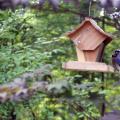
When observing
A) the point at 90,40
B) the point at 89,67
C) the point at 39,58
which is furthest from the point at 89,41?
the point at 39,58

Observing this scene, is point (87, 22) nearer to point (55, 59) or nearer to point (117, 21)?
point (117, 21)

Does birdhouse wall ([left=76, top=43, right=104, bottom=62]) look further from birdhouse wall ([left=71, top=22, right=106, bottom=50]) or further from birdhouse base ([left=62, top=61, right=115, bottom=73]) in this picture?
birdhouse base ([left=62, top=61, right=115, bottom=73])

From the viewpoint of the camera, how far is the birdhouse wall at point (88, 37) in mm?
1867

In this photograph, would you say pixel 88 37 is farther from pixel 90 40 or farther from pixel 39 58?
pixel 39 58

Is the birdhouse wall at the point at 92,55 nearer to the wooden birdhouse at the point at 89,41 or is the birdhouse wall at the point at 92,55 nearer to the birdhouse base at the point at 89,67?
the wooden birdhouse at the point at 89,41

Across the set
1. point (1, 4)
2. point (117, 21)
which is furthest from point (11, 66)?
point (1, 4)

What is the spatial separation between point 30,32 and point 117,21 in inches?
30.9

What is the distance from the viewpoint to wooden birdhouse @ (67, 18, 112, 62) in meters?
1.86

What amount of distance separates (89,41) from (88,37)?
0.07ft

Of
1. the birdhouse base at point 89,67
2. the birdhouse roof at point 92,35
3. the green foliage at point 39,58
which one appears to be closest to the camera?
the birdhouse base at point 89,67

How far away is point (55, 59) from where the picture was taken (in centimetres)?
303

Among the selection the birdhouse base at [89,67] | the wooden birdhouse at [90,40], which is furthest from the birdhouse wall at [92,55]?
the birdhouse base at [89,67]

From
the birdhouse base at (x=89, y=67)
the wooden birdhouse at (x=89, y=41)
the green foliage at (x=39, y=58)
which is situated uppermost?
the wooden birdhouse at (x=89, y=41)

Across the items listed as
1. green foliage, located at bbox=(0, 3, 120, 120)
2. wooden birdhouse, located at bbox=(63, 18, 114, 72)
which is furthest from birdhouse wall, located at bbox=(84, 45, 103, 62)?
green foliage, located at bbox=(0, 3, 120, 120)
